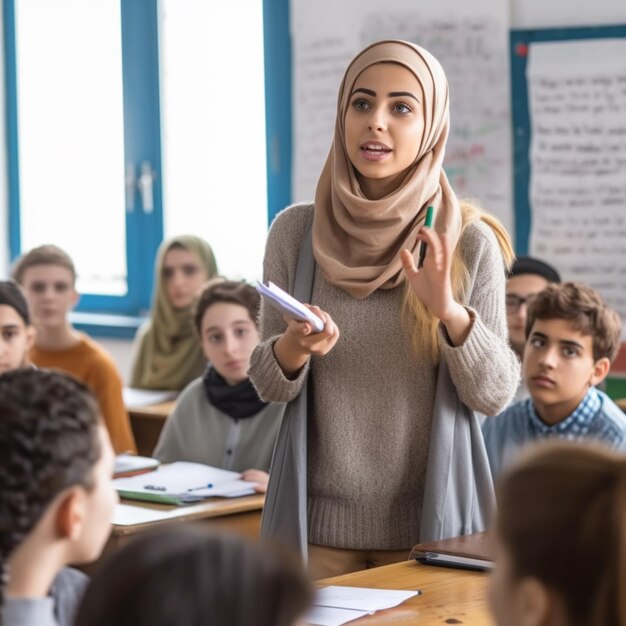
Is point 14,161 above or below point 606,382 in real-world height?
above

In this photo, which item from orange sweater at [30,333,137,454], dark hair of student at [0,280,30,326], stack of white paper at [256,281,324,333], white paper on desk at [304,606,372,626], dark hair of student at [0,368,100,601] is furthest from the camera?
orange sweater at [30,333,137,454]

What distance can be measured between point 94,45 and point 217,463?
11.7 ft

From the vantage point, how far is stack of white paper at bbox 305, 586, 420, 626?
191 cm

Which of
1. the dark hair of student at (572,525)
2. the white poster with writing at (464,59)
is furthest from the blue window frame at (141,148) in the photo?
the dark hair of student at (572,525)

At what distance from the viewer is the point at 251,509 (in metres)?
3.14

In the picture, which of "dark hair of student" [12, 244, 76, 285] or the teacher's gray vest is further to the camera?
"dark hair of student" [12, 244, 76, 285]

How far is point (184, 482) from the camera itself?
3.26 m

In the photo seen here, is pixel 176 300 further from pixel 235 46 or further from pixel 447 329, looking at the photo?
pixel 447 329

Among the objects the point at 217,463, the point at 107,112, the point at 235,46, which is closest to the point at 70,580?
the point at 217,463

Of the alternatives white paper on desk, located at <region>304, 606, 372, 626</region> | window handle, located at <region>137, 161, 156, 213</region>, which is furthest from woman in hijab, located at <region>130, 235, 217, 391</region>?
white paper on desk, located at <region>304, 606, 372, 626</region>

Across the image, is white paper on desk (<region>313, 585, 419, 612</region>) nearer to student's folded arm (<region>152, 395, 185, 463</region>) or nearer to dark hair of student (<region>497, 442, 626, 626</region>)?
dark hair of student (<region>497, 442, 626, 626</region>)

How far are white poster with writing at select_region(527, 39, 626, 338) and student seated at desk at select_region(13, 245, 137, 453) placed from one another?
5.62ft

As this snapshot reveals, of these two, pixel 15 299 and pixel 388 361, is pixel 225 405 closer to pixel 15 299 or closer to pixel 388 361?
pixel 15 299

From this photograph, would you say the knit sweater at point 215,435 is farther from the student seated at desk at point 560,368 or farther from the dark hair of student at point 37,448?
the dark hair of student at point 37,448
